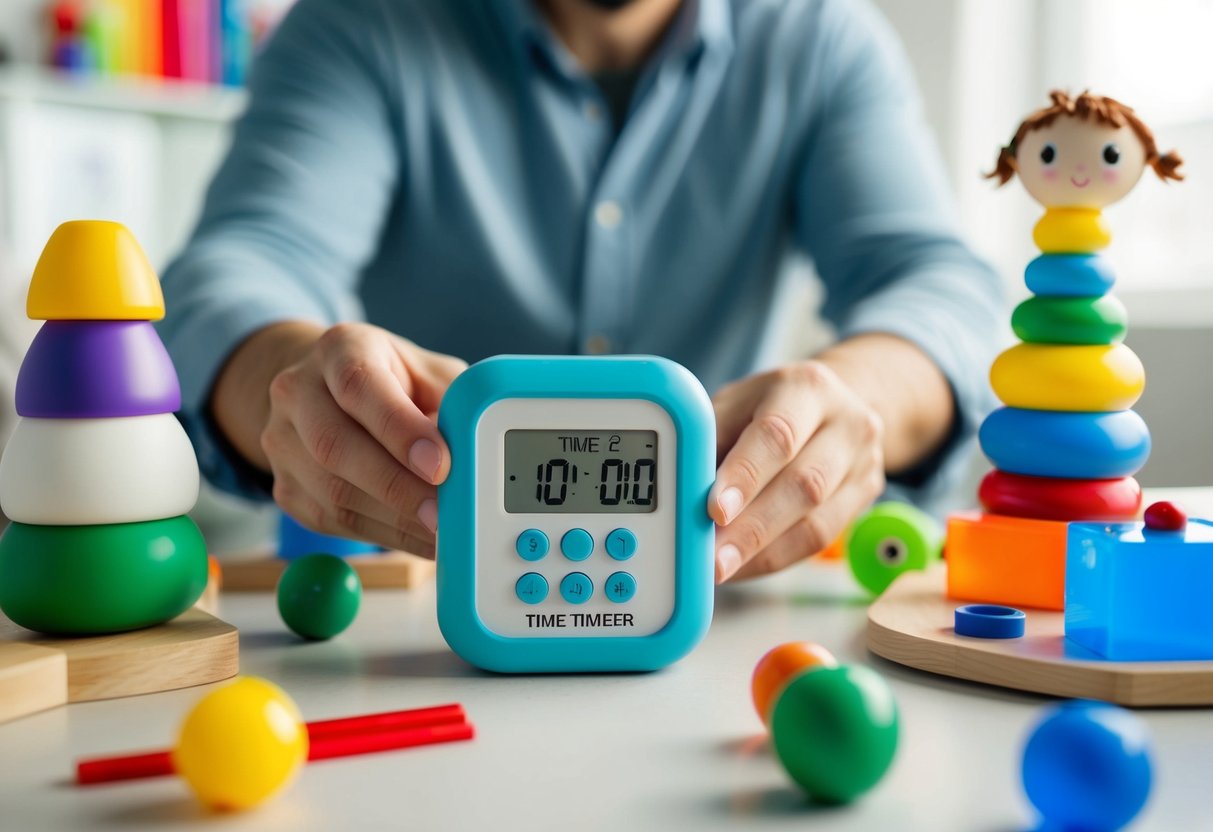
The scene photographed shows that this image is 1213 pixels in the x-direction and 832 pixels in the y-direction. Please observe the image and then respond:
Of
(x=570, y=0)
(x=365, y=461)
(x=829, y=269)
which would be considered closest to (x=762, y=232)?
(x=829, y=269)

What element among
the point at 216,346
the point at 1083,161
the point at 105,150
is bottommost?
the point at 216,346

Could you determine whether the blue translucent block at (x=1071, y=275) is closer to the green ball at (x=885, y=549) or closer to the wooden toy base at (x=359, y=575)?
the green ball at (x=885, y=549)

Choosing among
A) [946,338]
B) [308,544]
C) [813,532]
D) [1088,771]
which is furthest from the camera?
[946,338]

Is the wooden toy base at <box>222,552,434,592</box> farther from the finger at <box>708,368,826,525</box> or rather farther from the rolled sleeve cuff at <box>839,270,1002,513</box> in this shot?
the rolled sleeve cuff at <box>839,270,1002,513</box>

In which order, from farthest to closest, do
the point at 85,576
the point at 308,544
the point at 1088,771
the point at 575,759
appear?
1. the point at 308,544
2. the point at 85,576
3. the point at 575,759
4. the point at 1088,771

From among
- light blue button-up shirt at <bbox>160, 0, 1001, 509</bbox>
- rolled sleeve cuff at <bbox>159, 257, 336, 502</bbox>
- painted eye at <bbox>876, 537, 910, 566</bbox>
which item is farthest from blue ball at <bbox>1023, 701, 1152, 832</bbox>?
light blue button-up shirt at <bbox>160, 0, 1001, 509</bbox>

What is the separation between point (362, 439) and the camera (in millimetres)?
752

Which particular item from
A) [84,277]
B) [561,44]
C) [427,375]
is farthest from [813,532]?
[561,44]

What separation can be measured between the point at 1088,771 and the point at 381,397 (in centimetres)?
45

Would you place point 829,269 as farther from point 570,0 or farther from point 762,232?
point 570,0

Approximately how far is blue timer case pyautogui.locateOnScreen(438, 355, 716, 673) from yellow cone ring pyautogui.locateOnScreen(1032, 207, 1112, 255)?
1.01ft

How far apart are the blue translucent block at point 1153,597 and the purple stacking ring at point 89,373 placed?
554 mm

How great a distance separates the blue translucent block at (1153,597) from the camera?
0.63m

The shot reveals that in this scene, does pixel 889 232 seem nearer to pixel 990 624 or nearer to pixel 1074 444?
pixel 1074 444
